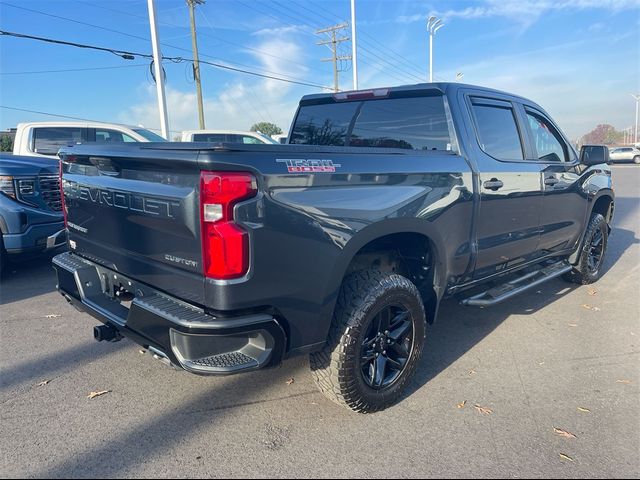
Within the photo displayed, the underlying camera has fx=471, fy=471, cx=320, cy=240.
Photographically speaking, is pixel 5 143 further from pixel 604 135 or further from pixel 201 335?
pixel 604 135

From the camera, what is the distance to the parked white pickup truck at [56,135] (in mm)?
8281

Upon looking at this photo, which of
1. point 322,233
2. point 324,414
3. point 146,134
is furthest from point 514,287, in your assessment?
point 146,134

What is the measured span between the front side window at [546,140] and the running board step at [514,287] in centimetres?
107

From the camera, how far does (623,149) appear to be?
40.2 metres

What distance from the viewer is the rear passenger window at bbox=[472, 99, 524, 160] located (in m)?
3.62

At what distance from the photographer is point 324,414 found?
9.30ft

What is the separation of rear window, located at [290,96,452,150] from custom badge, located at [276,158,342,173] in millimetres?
1299

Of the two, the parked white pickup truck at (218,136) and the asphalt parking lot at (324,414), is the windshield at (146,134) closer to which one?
the parked white pickup truck at (218,136)

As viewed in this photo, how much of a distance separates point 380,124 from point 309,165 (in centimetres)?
164

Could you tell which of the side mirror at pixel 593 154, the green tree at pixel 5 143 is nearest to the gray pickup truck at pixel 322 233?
the side mirror at pixel 593 154

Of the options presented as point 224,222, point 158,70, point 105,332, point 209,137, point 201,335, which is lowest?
point 105,332

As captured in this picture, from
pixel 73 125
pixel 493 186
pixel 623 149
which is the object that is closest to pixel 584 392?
pixel 493 186

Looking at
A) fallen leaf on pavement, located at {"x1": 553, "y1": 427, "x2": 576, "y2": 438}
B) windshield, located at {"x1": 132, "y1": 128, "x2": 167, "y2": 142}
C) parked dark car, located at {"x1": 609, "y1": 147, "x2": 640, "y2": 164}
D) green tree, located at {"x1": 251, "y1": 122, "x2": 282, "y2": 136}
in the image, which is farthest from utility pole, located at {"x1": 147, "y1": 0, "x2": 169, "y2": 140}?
green tree, located at {"x1": 251, "y1": 122, "x2": 282, "y2": 136}

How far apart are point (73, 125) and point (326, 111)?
6385mm
